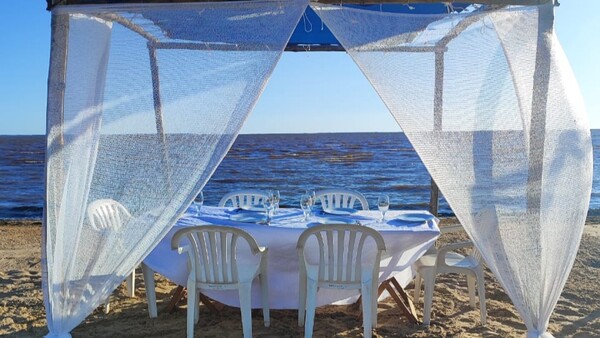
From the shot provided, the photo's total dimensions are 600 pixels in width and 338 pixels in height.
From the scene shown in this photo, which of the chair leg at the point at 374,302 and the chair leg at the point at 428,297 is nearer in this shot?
the chair leg at the point at 374,302

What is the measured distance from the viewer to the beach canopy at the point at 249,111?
2.94 m

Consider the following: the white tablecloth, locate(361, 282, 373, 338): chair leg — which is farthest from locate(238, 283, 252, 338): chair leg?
locate(361, 282, 373, 338): chair leg

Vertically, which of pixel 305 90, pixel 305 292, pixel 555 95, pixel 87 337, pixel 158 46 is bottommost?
pixel 87 337

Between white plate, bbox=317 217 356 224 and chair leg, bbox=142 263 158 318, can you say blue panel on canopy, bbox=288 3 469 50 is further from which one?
chair leg, bbox=142 263 158 318

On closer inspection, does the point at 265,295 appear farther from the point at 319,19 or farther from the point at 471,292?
the point at 319,19

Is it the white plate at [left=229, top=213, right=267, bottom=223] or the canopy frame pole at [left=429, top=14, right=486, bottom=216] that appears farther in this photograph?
the white plate at [left=229, top=213, right=267, bottom=223]

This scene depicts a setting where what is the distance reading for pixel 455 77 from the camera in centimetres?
301

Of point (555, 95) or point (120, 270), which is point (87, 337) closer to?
point (120, 270)

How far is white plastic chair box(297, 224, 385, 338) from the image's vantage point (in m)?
3.27

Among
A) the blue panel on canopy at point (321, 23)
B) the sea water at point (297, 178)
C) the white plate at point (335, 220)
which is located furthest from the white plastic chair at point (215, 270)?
the sea water at point (297, 178)

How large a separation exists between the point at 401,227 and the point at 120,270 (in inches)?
68.1

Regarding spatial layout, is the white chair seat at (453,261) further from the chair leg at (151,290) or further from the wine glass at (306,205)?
the chair leg at (151,290)

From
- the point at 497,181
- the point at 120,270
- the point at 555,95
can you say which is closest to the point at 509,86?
the point at 555,95

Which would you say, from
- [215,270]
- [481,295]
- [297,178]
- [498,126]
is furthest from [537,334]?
[297,178]
